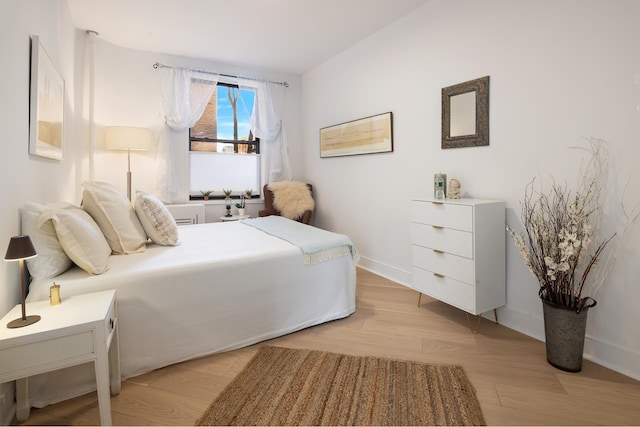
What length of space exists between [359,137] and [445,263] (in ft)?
6.35

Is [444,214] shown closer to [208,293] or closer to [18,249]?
[208,293]

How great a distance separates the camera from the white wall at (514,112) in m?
1.84

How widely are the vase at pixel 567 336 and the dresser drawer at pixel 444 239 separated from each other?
583 millimetres

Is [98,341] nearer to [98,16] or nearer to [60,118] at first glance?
[60,118]

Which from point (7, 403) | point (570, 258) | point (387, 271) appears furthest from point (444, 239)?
point (7, 403)

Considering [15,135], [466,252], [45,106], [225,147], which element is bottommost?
[466,252]

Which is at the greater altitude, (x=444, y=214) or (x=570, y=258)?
(x=444, y=214)

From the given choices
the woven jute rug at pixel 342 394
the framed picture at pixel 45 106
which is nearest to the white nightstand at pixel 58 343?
the woven jute rug at pixel 342 394

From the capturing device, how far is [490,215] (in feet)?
7.57

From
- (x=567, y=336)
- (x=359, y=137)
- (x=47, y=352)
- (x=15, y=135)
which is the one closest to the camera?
(x=47, y=352)

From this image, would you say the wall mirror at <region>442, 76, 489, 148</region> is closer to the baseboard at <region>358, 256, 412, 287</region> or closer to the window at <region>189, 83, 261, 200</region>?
the baseboard at <region>358, 256, 412, 287</region>

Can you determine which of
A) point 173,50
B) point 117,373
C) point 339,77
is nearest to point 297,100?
point 339,77

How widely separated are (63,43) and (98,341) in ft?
9.48

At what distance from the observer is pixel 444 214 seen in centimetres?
245
